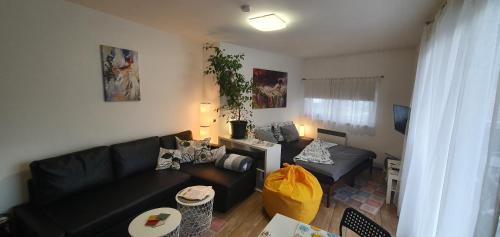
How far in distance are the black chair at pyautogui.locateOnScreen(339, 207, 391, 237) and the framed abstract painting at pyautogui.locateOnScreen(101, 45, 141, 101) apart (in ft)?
Answer: 9.16

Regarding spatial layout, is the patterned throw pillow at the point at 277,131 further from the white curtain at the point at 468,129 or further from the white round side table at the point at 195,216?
the white curtain at the point at 468,129

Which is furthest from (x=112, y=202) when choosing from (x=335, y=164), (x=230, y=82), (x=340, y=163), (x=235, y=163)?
(x=340, y=163)

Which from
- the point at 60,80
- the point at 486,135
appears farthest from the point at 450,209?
the point at 60,80

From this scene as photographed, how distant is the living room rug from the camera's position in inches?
110

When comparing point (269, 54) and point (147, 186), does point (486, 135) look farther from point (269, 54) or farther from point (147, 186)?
point (269, 54)

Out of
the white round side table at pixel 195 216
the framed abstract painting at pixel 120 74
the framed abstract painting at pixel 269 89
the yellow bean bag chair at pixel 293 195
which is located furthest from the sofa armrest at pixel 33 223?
the framed abstract painting at pixel 269 89

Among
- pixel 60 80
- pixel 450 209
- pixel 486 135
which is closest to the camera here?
pixel 486 135

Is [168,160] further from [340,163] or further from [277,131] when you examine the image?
[340,163]

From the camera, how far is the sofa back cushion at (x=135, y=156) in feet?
8.07

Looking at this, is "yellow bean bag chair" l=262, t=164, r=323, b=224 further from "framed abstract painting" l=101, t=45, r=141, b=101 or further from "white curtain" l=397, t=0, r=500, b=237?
"framed abstract painting" l=101, t=45, r=141, b=101

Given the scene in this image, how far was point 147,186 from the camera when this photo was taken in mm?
2311

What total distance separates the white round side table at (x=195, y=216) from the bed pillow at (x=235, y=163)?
679 mm

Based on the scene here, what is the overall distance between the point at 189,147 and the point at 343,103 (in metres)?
3.35

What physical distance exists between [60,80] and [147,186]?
1.42m
